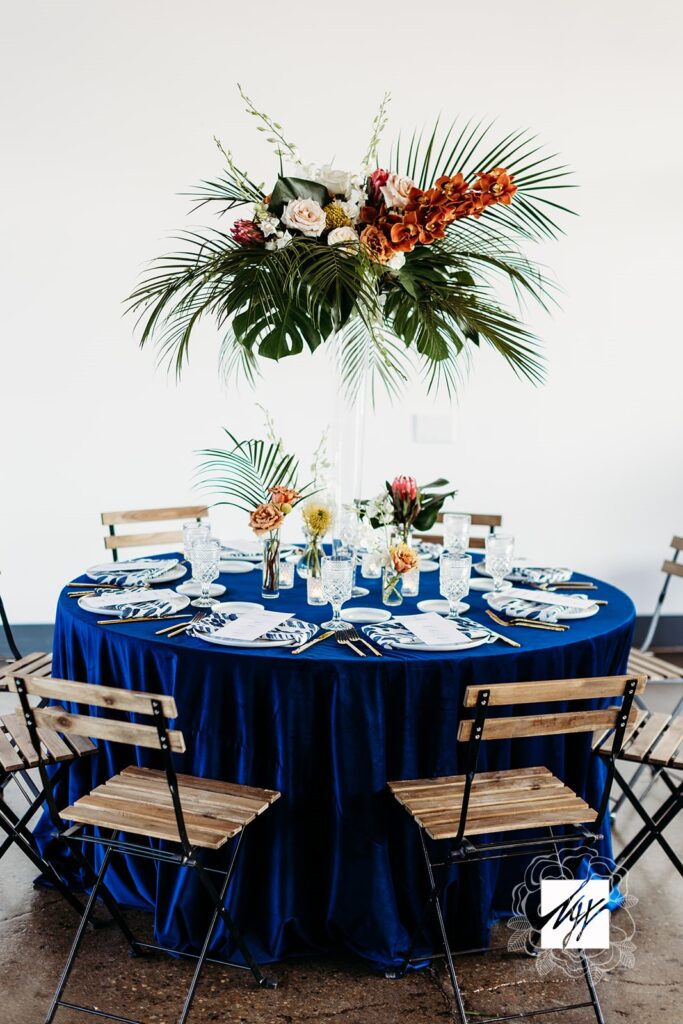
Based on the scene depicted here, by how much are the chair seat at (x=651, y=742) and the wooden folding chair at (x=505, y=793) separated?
266mm

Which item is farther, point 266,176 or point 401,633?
point 266,176

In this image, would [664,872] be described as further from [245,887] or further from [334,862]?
[245,887]

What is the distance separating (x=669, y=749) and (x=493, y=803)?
0.72 meters

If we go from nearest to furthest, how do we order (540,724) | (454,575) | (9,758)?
1. (540,724)
2. (9,758)
3. (454,575)

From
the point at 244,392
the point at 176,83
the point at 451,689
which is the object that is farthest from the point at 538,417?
the point at 451,689

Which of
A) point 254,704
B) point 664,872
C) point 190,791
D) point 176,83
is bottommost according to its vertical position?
point 664,872

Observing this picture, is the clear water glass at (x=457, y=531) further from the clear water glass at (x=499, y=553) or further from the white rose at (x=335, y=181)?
the white rose at (x=335, y=181)

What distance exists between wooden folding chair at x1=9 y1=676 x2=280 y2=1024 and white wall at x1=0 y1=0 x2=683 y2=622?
3.01 metres

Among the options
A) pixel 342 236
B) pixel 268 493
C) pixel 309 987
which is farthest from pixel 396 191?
pixel 309 987

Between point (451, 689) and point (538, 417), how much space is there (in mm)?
3271

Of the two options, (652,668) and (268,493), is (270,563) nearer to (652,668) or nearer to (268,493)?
(268,493)

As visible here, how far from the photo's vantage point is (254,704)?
2416mm

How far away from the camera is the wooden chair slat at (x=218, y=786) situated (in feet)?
7.75

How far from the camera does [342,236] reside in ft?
9.75
